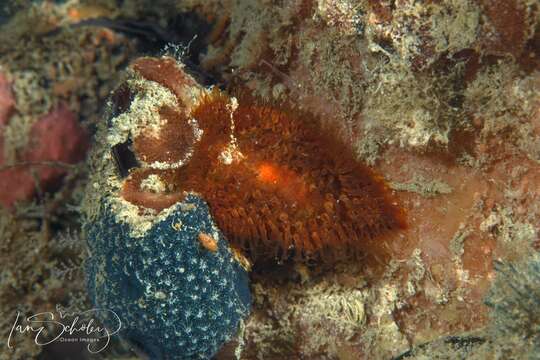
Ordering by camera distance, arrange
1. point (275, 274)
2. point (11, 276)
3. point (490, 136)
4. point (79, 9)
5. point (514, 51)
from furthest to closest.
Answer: point (79, 9) < point (11, 276) < point (275, 274) < point (490, 136) < point (514, 51)

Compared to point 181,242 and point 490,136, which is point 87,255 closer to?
point 181,242

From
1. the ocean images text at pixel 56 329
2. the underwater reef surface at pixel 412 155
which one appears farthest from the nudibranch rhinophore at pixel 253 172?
the ocean images text at pixel 56 329

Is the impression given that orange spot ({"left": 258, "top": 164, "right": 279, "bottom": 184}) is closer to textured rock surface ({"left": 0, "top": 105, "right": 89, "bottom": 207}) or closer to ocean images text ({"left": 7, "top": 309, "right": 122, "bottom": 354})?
ocean images text ({"left": 7, "top": 309, "right": 122, "bottom": 354})

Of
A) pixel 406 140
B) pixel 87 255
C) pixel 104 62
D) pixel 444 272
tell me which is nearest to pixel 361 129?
pixel 406 140

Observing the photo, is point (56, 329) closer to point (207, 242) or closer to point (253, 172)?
point (207, 242)

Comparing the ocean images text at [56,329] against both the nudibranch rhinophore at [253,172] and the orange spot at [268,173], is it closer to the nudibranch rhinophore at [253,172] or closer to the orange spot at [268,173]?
the nudibranch rhinophore at [253,172]

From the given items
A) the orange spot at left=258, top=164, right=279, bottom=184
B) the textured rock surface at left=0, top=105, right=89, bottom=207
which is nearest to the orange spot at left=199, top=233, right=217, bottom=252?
the orange spot at left=258, top=164, right=279, bottom=184

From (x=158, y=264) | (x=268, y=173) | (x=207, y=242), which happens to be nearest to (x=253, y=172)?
(x=268, y=173)

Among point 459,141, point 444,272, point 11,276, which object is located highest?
point 459,141
